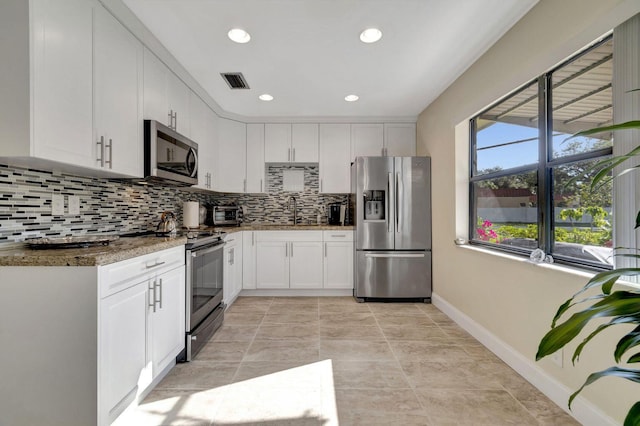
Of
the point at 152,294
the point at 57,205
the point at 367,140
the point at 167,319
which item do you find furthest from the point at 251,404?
the point at 367,140

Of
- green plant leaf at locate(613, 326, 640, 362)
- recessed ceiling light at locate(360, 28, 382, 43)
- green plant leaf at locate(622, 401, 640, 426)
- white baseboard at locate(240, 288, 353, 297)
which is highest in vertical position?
recessed ceiling light at locate(360, 28, 382, 43)

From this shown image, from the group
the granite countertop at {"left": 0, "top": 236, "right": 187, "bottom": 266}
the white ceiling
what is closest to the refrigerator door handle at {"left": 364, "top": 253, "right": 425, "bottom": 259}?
the white ceiling

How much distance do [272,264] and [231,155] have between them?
155 centimetres

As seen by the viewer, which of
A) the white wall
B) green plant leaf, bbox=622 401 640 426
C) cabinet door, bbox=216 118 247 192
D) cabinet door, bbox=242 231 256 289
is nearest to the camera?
green plant leaf, bbox=622 401 640 426

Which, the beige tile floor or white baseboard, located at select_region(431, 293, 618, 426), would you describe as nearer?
white baseboard, located at select_region(431, 293, 618, 426)

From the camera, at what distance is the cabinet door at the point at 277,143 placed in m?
4.19

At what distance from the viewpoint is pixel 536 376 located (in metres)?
1.91

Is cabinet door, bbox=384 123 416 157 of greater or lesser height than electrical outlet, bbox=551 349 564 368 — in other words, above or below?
above

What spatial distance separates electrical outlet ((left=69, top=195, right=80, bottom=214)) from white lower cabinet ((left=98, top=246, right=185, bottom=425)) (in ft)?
2.19

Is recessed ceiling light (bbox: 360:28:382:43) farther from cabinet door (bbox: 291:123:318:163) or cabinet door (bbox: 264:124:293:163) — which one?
cabinet door (bbox: 264:124:293:163)

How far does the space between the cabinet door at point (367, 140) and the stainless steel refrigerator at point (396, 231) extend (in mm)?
476

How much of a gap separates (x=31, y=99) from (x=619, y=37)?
271cm

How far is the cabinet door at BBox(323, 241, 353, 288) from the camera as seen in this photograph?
3.93m

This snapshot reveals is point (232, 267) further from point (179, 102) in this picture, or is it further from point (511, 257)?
point (511, 257)
